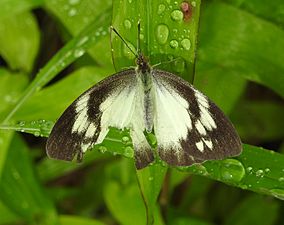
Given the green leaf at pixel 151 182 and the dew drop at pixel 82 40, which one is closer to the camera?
the green leaf at pixel 151 182

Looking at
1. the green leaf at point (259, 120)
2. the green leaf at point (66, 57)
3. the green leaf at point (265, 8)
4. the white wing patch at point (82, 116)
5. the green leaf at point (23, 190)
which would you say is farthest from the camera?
the green leaf at point (259, 120)

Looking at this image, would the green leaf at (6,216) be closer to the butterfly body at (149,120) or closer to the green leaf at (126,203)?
the green leaf at (126,203)

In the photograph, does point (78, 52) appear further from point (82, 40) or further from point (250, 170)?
point (250, 170)

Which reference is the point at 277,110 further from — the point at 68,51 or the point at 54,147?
the point at 54,147

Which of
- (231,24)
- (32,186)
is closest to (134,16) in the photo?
(231,24)

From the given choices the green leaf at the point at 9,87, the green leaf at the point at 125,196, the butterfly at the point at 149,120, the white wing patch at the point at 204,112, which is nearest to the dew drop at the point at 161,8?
the butterfly at the point at 149,120
